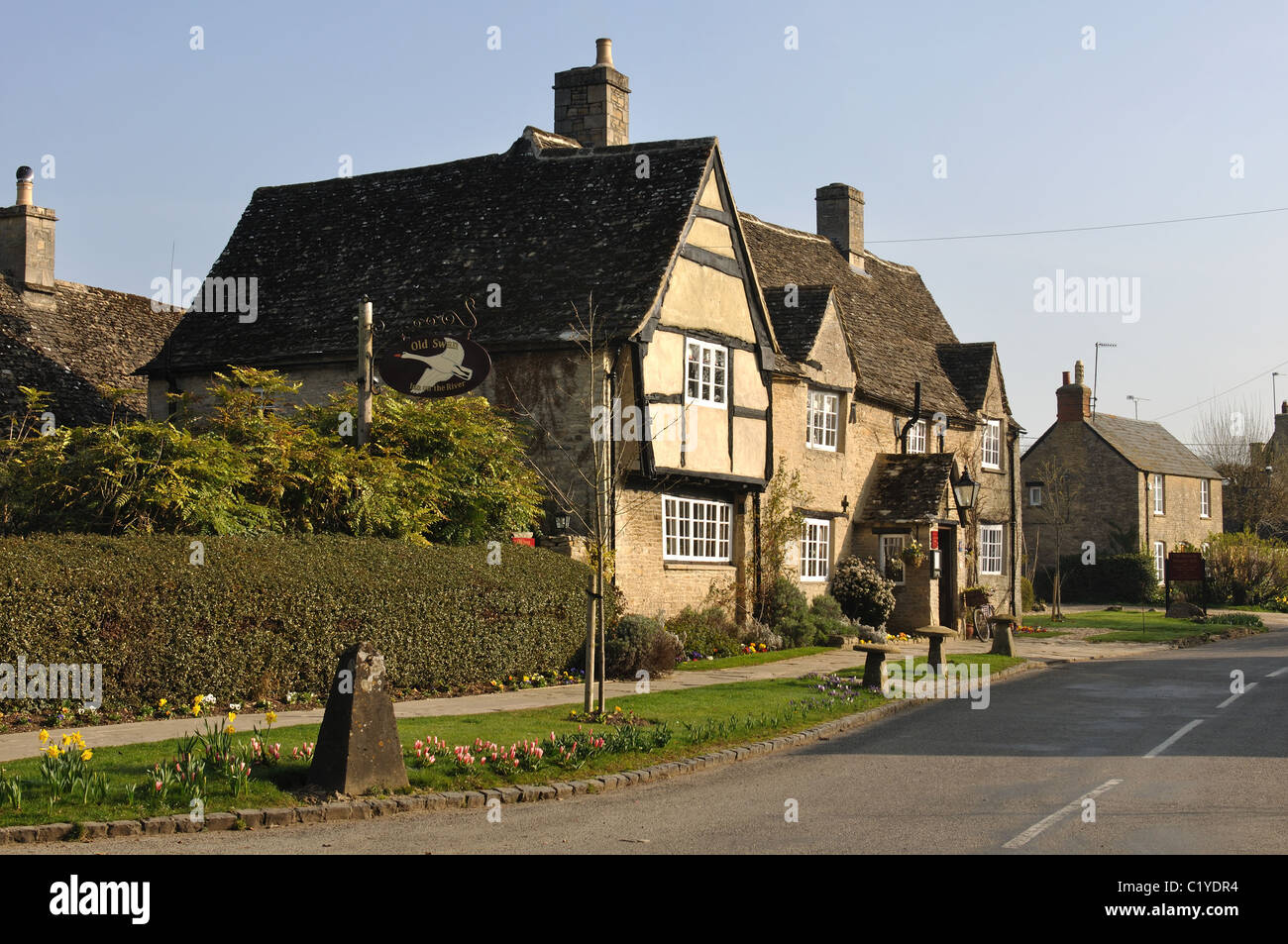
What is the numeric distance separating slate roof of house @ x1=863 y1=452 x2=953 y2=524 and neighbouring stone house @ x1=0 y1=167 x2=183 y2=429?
16924 millimetres

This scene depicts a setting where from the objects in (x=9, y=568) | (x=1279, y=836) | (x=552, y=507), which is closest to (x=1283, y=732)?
(x=1279, y=836)

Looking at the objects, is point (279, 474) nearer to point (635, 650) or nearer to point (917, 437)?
point (635, 650)

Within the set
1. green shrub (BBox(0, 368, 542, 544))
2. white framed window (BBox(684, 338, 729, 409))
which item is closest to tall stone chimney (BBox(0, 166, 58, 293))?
green shrub (BBox(0, 368, 542, 544))

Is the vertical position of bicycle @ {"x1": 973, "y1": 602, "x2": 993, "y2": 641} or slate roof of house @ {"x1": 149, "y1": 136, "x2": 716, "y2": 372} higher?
slate roof of house @ {"x1": 149, "y1": 136, "x2": 716, "y2": 372}

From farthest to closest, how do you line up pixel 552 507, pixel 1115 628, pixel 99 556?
pixel 1115 628 < pixel 552 507 < pixel 99 556

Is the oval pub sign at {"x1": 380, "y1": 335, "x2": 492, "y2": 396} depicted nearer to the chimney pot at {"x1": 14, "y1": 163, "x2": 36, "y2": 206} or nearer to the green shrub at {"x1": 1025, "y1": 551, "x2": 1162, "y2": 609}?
the chimney pot at {"x1": 14, "y1": 163, "x2": 36, "y2": 206}

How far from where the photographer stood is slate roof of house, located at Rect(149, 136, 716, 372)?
930 inches

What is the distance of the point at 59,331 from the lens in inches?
1144

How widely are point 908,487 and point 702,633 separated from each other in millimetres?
9514

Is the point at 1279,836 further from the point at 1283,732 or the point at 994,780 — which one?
the point at 1283,732

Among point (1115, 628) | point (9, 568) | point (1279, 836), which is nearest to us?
point (1279, 836)

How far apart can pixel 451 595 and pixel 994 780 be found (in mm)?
8374

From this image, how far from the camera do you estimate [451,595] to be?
57.8ft

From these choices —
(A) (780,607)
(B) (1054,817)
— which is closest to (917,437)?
(A) (780,607)
